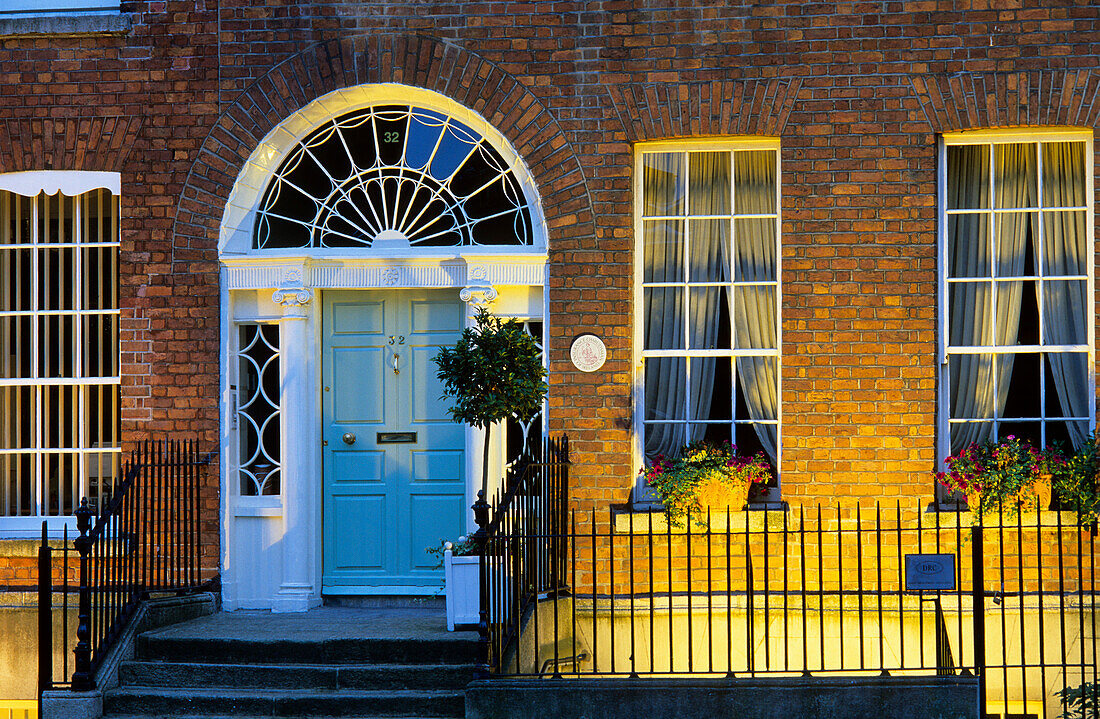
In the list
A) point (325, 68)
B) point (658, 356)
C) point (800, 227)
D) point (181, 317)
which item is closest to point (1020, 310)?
point (800, 227)

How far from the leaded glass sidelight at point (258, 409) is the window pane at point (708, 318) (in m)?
2.94

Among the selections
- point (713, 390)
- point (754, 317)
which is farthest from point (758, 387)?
point (754, 317)

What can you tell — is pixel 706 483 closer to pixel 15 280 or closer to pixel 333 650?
pixel 333 650

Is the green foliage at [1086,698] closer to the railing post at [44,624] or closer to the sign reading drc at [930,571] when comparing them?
the sign reading drc at [930,571]

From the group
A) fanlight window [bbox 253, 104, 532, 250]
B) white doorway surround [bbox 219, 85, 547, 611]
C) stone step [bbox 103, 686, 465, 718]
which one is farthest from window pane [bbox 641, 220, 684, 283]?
stone step [bbox 103, 686, 465, 718]

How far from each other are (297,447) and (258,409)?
1.49 feet

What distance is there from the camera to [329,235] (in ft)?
27.7

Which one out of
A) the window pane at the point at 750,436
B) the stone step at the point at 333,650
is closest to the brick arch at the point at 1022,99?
the window pane at the point at 750,436

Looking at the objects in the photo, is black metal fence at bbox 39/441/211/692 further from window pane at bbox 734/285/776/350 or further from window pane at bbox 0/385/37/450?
window pane at bbox 734/285/776/350

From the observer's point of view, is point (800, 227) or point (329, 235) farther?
point (329, 235)

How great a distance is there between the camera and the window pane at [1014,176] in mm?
7996

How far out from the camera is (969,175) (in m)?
8.05

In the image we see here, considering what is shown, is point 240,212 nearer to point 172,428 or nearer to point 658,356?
point 172,428

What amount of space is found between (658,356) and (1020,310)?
2455 millimetres
